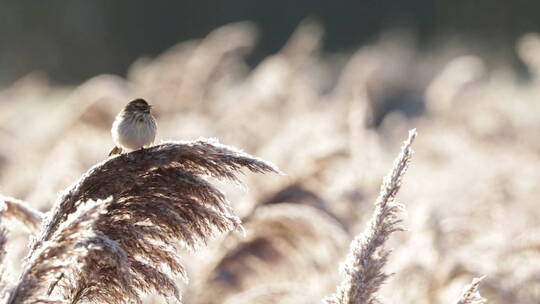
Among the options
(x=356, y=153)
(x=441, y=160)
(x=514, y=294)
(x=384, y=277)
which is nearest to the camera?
(x=384, y=277)

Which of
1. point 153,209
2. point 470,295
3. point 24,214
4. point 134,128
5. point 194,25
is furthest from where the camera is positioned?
point 194,25

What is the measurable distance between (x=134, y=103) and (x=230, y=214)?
38.7 inches

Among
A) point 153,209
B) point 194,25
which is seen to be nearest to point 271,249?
point 153,209

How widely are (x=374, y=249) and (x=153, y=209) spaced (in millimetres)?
689

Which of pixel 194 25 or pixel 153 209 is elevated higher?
pixel 194 25

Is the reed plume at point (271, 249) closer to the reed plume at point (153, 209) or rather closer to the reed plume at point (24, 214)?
the reed plume at point (24, 214)

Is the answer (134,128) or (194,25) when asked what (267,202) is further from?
(194,25)

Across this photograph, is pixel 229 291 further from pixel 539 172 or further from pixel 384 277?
pixel 539 172

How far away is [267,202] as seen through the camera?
558 centimetres

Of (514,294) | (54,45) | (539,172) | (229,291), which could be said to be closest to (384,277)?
(514,294)

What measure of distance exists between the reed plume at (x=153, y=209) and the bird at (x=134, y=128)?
41 centimetres

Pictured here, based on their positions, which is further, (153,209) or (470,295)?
(153,209)

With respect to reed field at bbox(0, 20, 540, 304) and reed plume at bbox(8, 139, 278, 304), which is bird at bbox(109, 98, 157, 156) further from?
reed plume at bbox(8, 139, 278, 304)

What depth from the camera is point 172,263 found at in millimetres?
3002
